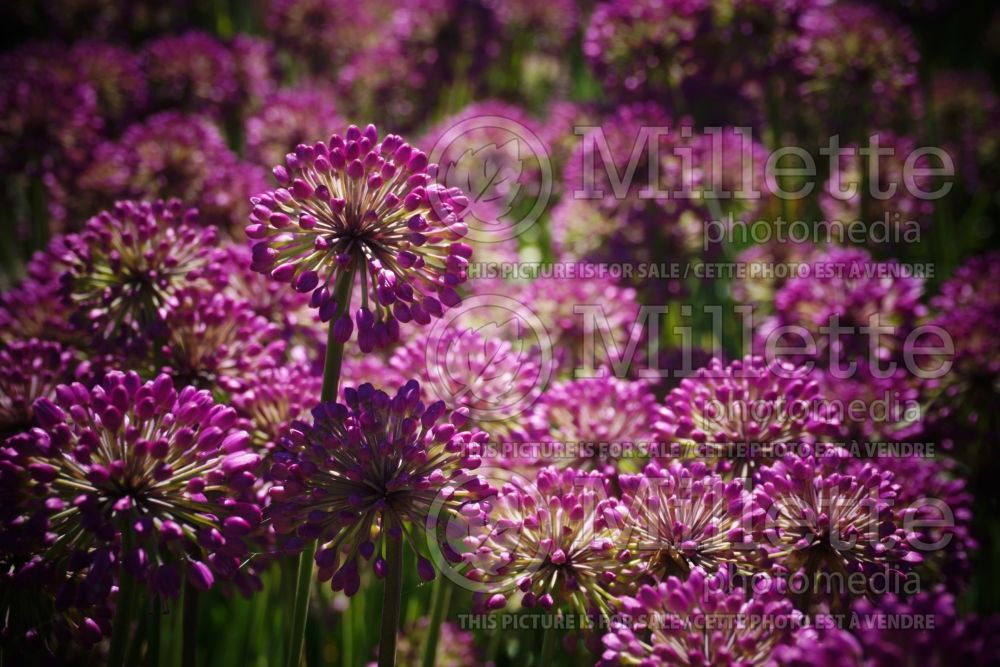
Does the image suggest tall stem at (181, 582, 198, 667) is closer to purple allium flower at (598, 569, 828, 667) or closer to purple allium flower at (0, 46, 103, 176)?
purple allium flower at (598, 569, 828, 667)

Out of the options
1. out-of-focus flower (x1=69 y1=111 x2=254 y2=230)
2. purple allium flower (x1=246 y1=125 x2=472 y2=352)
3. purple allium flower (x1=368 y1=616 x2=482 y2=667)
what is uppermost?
out-of-focus flower (x1=69 y1=111 x2=254 y2=230)

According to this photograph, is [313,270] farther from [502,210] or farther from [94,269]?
[502,210]

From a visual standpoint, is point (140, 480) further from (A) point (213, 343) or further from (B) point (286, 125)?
(B) point (286, 125)

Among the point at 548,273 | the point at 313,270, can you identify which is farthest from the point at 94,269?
the point at 548,273

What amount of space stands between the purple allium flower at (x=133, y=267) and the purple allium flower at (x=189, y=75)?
1647 mm

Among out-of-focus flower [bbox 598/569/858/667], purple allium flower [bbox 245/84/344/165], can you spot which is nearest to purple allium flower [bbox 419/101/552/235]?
purple allium flower [bbox 245/84/344/165]

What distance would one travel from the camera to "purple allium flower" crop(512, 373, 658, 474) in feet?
4.43

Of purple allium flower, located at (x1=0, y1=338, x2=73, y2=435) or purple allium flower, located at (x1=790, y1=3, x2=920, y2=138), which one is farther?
purple allium flower, located at (x1=790, y1=3, x2=920, y2=138)

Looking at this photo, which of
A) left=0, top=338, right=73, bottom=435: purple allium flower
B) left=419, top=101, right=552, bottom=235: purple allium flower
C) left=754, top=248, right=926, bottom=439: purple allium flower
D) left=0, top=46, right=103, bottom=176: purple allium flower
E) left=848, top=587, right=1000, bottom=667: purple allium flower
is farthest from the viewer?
left=419, top=101, right=552, bottom=235: purple allium flower

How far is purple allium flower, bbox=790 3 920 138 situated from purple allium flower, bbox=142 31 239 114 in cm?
216

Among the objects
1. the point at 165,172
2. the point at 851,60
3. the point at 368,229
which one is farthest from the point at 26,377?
the point at 851,60

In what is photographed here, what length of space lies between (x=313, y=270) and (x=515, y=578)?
58 centimetres

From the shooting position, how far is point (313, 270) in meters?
1.14

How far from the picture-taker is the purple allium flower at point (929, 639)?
31.8 inches
